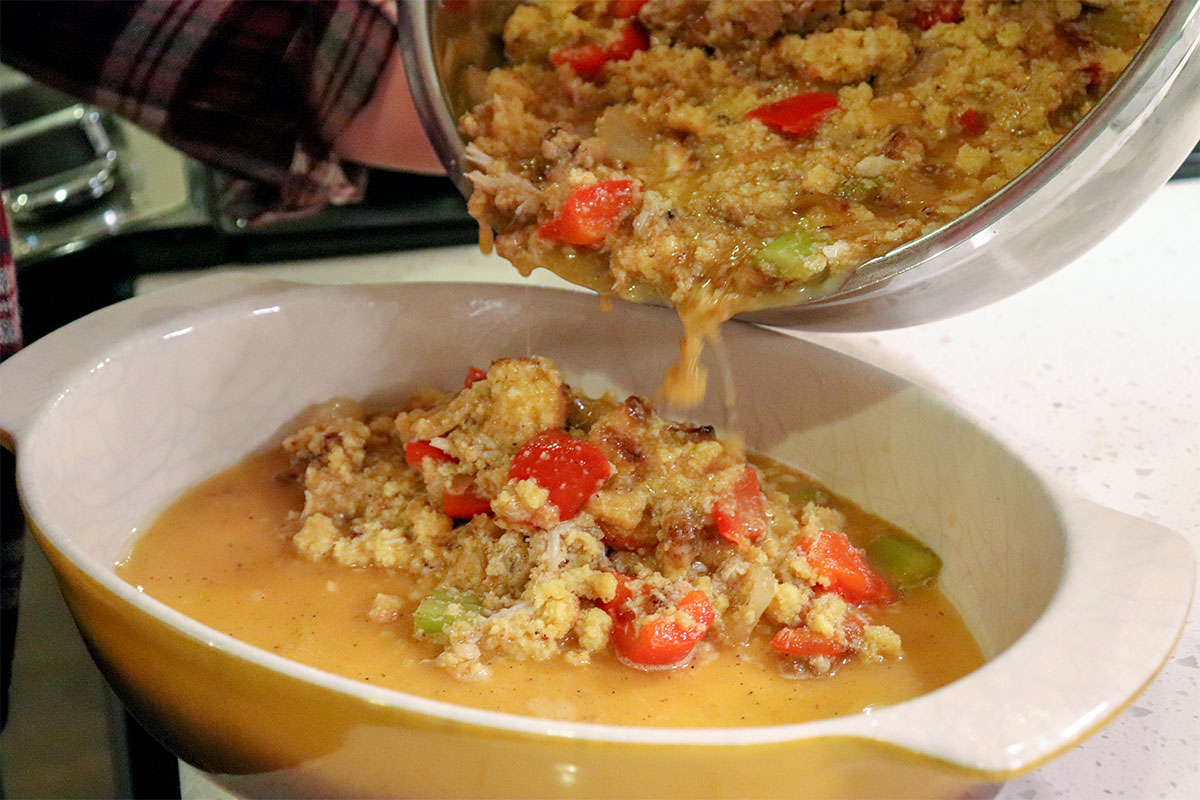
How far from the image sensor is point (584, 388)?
4.75 feet

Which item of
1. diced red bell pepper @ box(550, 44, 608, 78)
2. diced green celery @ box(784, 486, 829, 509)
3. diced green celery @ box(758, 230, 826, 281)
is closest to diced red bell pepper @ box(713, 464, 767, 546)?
diced green celery @ box(784, 486, 829, 509)

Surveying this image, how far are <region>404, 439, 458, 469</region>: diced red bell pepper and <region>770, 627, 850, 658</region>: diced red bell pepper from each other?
398 mm

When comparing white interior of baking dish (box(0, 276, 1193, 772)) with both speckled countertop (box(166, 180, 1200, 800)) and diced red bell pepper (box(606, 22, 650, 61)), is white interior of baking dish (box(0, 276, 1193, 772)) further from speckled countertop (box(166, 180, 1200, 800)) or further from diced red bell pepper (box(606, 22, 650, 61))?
diced red bell pepper (box(606, 22, 650, 61))

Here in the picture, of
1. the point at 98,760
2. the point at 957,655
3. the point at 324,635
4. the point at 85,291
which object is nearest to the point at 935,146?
the point at 957,655

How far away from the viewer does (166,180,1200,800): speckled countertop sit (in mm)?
987

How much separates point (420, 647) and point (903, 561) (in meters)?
0.51

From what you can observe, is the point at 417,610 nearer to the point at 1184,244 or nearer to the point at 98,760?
the point at 98,760

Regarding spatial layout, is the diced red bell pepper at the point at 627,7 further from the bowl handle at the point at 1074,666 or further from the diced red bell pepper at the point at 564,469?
the bowl handle at the point at 1074,666

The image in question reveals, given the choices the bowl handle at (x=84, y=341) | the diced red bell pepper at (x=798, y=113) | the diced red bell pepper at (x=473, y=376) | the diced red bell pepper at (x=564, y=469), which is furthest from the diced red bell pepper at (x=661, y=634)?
the bowl handle at (x=84, y=341)

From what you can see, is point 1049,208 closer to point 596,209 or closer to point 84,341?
point 596,209

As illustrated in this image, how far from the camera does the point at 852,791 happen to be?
76 centimetres

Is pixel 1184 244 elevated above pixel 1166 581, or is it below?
below

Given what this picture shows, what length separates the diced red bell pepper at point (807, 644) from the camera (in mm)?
1058

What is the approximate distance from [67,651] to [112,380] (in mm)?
446
